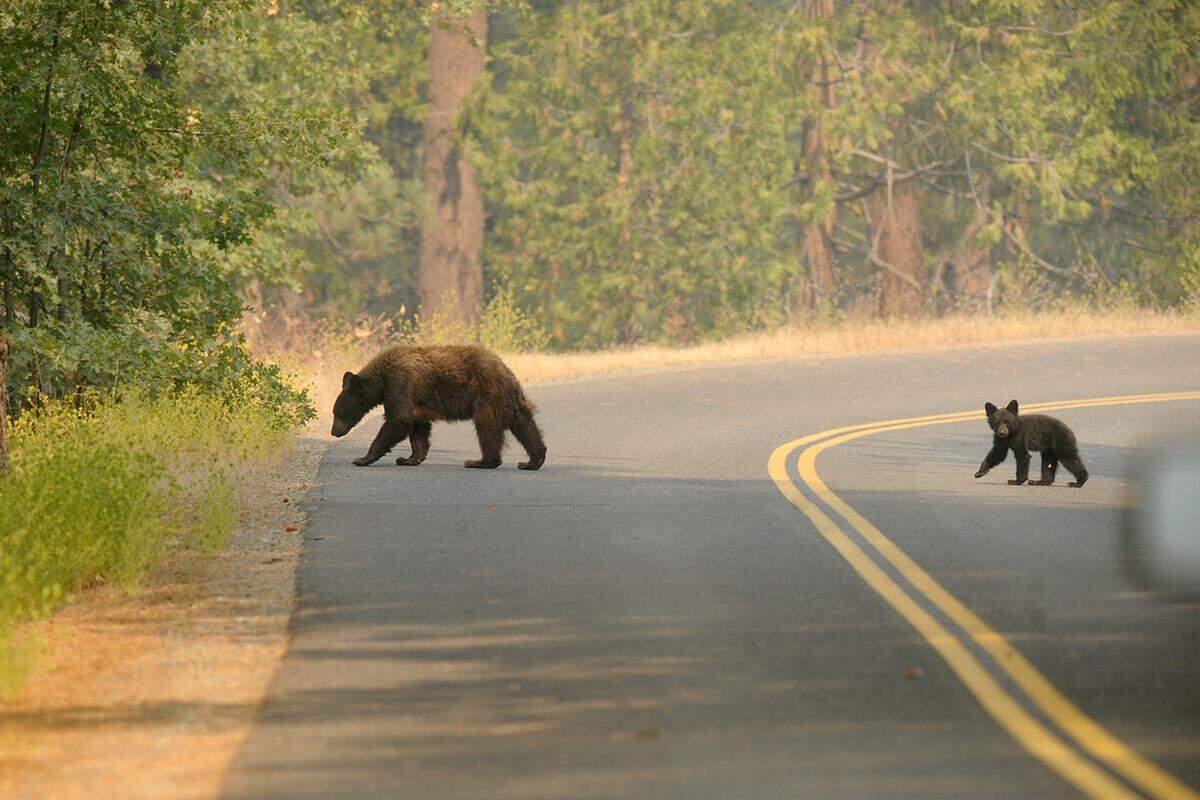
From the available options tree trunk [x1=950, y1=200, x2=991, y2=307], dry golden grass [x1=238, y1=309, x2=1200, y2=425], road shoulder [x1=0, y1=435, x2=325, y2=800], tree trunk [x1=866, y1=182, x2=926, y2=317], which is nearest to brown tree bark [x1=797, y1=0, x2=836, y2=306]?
tree trunk [x1=866, y1=182, x2=926, y2=317]

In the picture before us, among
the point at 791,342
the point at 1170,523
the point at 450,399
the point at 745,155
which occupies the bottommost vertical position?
the point at 791,342

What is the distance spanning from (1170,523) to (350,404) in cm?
766

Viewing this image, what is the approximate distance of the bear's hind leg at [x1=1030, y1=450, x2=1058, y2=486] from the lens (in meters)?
15.9

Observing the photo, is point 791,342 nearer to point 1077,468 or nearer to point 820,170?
point 820,170

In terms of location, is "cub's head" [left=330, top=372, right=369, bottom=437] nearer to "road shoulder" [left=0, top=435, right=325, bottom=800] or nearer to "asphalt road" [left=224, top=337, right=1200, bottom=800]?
"asphalt road" [left=224, top=337, right=1200, bottom=800]

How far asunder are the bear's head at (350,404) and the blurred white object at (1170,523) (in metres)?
6.78

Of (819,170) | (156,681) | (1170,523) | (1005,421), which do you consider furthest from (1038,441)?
(819,170)

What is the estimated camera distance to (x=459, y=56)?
42094 millimetres

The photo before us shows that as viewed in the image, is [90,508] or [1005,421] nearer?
[90,508]

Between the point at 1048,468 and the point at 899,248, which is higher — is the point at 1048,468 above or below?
above

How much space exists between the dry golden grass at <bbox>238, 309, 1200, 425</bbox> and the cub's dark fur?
12.7 meters

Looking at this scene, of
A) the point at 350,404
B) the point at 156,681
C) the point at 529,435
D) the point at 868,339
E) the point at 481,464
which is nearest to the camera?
the point at 156,681

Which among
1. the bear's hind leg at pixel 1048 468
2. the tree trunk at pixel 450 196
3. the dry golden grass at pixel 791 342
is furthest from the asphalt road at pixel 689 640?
the tree trunk at pixel 450 196

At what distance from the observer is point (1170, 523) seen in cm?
1323
